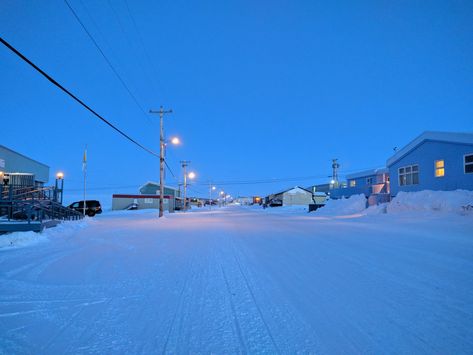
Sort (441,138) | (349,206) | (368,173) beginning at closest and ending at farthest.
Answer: (441,138) < (349,206) < (368,173)

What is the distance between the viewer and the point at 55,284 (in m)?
4.74

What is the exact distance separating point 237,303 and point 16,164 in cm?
3104

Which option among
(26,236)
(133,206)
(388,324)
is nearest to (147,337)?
(388,324)

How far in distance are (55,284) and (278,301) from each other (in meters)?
3.95

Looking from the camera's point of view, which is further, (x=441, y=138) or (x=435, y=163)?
(x=435, y=163)

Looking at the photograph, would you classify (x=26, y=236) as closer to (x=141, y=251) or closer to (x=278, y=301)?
(x=141, y=251)

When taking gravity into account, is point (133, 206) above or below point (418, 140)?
below

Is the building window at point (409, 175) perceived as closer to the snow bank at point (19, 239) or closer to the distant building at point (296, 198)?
the snow bank at point (19, 239)

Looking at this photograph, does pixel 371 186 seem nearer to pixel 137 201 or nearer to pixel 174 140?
pixel 174 140

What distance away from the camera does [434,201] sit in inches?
703

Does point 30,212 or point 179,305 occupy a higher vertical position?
point 30,212

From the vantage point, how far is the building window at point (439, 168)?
21188 mm

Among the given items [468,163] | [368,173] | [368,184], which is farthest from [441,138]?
[368,173]

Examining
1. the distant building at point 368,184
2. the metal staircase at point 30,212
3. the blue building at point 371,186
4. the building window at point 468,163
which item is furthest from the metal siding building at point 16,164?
the distant building at point 368,184
